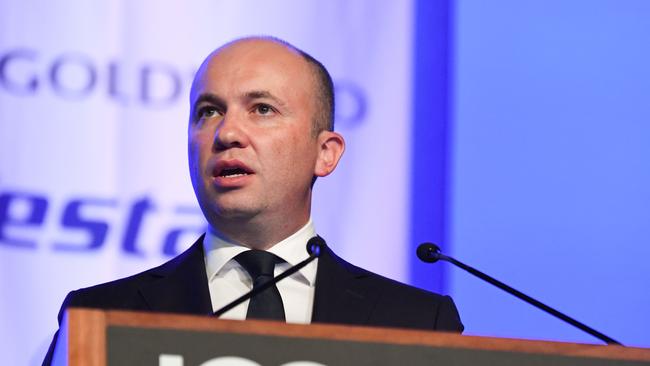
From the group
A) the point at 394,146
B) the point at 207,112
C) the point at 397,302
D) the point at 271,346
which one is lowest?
the point at 397,302

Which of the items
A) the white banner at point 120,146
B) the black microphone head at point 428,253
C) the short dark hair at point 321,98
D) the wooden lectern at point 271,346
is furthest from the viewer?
the white banner at point 120,146

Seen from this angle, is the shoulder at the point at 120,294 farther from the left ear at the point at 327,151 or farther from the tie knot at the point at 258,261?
Result: the left ear at the point at 327,151

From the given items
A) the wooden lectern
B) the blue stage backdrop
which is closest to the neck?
the blue stage backdrop

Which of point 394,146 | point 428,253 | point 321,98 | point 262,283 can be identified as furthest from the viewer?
point 394,146

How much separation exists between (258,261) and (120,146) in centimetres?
70

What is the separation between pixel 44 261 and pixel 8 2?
2.07 feet

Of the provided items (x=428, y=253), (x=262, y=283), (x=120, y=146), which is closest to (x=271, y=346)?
(x=428, y=253)

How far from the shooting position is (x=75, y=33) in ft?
8.86

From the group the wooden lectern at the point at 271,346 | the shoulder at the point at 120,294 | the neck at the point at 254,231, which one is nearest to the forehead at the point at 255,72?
the neck at the point at 254,231

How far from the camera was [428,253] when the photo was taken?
1.79 metres

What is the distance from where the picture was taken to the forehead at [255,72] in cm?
222

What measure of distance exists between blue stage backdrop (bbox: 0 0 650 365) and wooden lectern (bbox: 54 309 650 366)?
122cm

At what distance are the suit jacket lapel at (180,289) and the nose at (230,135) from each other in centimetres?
24

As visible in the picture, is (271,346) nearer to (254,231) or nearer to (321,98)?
(254,231)
